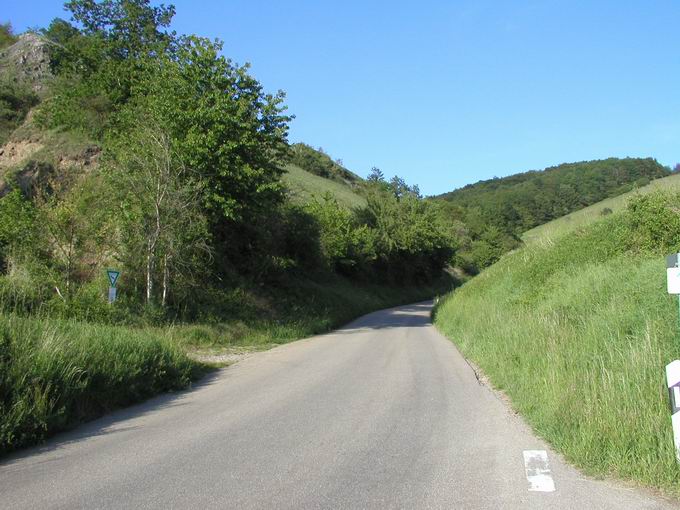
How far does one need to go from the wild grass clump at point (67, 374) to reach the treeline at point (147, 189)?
4524mm

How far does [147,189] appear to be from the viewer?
19.3 meters

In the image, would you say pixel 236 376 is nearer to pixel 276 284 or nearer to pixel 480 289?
pixel 480 289

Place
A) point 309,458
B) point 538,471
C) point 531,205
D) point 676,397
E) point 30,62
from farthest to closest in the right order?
1. point 531,205
2. point 30,62
3. point 309,458
4. point 538,471
5. point 676,397

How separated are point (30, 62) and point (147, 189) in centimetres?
2613

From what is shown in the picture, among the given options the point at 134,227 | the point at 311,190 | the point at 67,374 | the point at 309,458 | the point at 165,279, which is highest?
the point at 311,190

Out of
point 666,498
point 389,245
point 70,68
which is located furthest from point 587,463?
point 389,245

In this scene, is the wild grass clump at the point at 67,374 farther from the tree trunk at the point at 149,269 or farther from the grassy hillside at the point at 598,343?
the tree trunk at the point at 149,269

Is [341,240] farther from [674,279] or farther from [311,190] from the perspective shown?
[674,279]

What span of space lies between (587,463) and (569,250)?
39.5 feet

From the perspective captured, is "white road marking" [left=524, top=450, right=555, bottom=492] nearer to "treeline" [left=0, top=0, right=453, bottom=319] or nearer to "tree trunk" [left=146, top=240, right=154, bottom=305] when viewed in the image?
"treeline" [left=0, top=0, right=453, bottom=319]

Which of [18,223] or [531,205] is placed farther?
[531,205]

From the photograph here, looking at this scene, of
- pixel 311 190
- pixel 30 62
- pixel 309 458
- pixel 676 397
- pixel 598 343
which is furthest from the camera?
pixel 311 190

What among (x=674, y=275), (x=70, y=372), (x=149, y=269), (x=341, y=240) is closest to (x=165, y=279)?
(x=149, y=269)

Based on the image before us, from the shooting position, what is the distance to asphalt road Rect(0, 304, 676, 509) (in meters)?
4.88
